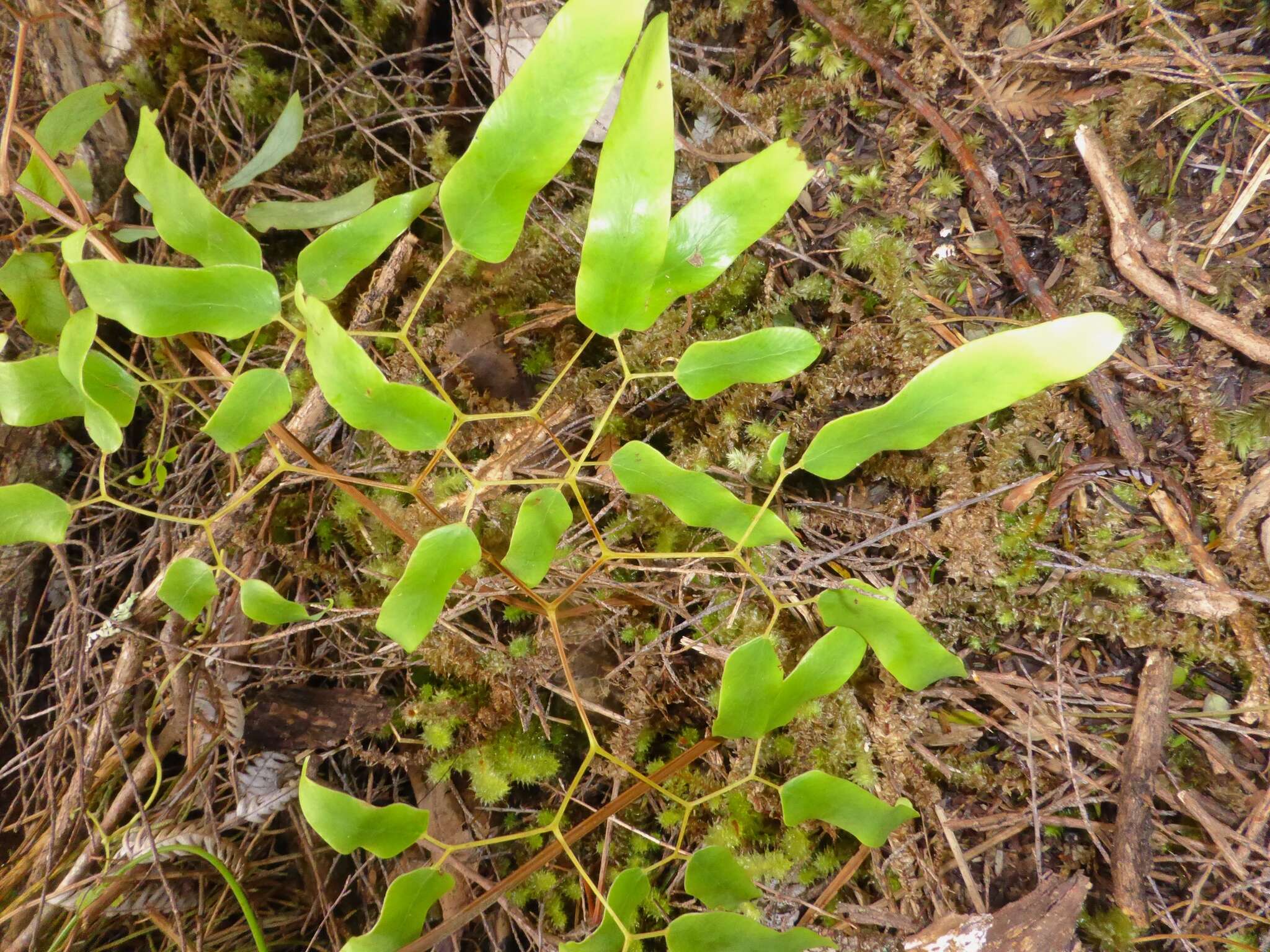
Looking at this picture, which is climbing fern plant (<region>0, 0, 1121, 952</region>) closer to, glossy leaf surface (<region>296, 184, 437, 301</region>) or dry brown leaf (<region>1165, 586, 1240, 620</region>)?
glossy leaf surface (<region>296, 184, 437, 301</region>)

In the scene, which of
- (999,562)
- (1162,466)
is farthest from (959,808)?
(1162,466)

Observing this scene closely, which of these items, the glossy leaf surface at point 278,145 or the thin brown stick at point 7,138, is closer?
the thin brown stick at point 7,138

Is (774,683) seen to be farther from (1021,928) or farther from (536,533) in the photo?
(1021,928)

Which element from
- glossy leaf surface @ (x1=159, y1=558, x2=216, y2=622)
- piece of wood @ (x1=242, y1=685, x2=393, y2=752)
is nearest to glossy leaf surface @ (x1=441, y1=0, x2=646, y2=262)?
glossy leaf surface @ (x1=159, y1=558, x2=216, y2=622)

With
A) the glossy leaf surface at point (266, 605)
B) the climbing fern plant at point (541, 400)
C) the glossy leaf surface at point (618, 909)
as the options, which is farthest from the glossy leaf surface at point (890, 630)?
the glossy leaf surface at point (266, 605)

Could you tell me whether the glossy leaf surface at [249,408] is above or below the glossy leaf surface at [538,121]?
below

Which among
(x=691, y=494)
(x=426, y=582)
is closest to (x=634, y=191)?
(x=691, y=494)

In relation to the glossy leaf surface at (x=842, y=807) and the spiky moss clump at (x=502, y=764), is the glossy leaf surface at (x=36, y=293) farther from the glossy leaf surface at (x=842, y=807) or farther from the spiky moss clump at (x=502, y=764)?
the glossy leaf surface at (x=842, y=807)
